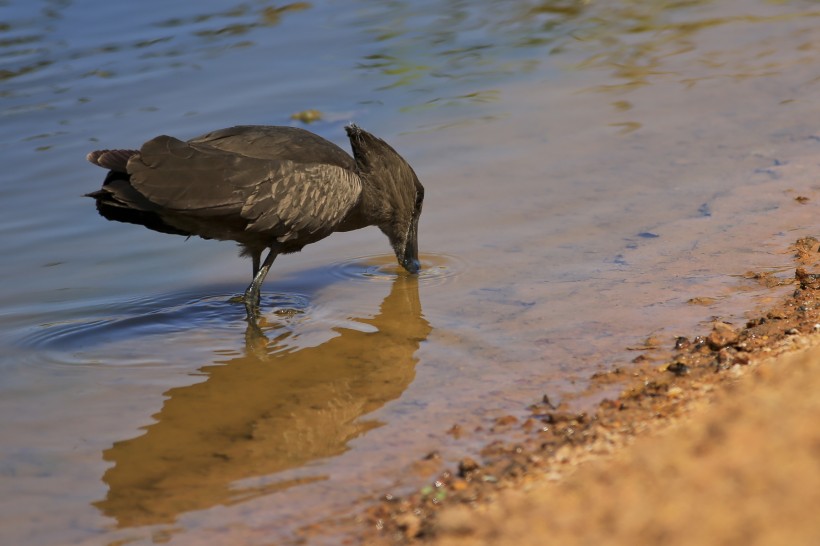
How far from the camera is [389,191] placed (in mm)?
8195

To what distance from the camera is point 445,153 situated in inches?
389

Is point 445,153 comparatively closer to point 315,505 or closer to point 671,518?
point 315,505

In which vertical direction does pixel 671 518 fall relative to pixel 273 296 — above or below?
above

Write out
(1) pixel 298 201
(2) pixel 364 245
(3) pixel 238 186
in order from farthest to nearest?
(2) pixel 364 245 → (1) pixel 298 201 → (3) pixel 238 186

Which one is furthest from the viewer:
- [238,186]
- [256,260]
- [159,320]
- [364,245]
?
[364,245]

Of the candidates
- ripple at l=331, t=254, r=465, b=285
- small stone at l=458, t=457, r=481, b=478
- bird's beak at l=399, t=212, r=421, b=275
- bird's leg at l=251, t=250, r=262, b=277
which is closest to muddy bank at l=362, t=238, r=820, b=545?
small stone at l=458, t=457, r=481, b=478

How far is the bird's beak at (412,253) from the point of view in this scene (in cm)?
800

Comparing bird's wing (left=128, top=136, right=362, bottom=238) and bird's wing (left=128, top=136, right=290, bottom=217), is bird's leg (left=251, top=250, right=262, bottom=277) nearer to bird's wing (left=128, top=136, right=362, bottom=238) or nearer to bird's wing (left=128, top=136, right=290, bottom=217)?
bird's wing (left=128, top=136, right=362, bottom=238)

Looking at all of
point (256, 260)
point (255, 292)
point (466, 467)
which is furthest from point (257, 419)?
point (256, 260)

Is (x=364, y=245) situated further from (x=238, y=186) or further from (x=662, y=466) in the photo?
(x=662, y=466)

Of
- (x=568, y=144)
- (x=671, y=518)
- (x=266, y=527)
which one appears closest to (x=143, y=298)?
(x=266, y=527)

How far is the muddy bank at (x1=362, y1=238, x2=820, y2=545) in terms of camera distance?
3.88 meters

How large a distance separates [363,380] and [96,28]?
8866mm

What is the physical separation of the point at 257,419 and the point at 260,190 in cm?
180
